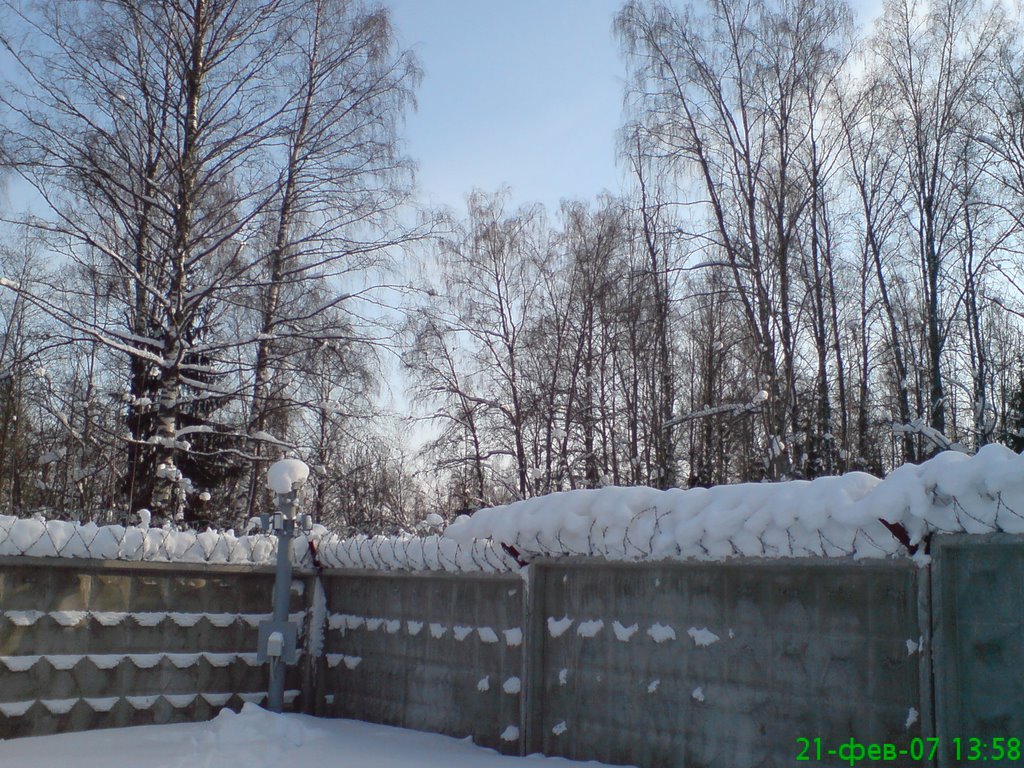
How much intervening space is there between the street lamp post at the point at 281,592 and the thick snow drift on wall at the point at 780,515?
5.24ft

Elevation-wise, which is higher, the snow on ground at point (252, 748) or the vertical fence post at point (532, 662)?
the vertical fence post at point (532, 662)

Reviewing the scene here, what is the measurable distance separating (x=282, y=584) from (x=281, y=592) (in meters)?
0.07

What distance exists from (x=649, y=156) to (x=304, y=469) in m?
9.29

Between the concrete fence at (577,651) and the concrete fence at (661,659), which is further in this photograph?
the concrete fence at (661,659)

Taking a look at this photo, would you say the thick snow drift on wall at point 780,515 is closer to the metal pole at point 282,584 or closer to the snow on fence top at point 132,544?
the metal pole at point 282,584

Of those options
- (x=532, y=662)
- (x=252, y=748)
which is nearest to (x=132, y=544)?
(x=252, y=748)

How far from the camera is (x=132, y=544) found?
24.6 feet

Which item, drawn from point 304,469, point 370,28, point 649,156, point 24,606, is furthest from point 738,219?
point 24,606

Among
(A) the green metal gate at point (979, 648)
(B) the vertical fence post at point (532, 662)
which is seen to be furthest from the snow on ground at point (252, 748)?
(A) the green metal gate at point (979, 648)

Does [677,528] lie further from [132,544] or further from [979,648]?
[132,544]

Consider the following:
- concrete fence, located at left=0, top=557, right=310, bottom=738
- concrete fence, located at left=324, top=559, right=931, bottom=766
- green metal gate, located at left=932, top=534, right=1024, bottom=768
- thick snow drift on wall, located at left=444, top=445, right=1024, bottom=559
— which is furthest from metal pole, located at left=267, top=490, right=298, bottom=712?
green metal gate, located at left=932, top=534, right=1024, bottom=768

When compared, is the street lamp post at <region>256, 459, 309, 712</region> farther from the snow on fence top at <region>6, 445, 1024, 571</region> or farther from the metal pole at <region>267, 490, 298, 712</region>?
the snow on fence top at <region>6, 445, 1024, 571</region>

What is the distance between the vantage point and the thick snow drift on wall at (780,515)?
4.00 meters

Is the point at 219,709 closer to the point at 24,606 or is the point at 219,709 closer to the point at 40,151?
the point at 24,606
